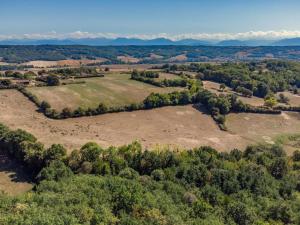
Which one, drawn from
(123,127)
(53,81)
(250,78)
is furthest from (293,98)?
(53,81)

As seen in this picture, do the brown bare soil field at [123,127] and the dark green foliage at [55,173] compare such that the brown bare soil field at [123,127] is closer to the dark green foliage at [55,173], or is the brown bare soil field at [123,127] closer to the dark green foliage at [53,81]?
the dark green foliage at [55,173]

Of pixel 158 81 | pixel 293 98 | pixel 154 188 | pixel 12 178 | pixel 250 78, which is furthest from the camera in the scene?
pixel 250 78

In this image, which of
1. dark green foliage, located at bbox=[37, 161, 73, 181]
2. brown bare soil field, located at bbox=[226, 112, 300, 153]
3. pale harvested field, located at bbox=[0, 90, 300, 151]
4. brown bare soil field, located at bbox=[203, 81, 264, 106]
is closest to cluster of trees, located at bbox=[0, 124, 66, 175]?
dark green foliage, located at bbox=[37, 161, 73, 181]

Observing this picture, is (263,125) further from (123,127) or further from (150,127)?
(123,127)

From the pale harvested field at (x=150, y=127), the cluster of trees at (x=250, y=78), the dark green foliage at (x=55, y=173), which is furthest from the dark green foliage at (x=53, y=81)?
the dark green foliage at (x=55, y=173)

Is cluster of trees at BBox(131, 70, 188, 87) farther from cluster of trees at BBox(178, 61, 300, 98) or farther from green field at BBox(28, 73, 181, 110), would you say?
cluster of trees at BBox(178, 61, 300, 98)

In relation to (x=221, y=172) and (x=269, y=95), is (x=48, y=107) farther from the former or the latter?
(x=269, y=95)

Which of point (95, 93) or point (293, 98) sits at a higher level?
point (95, 93)
